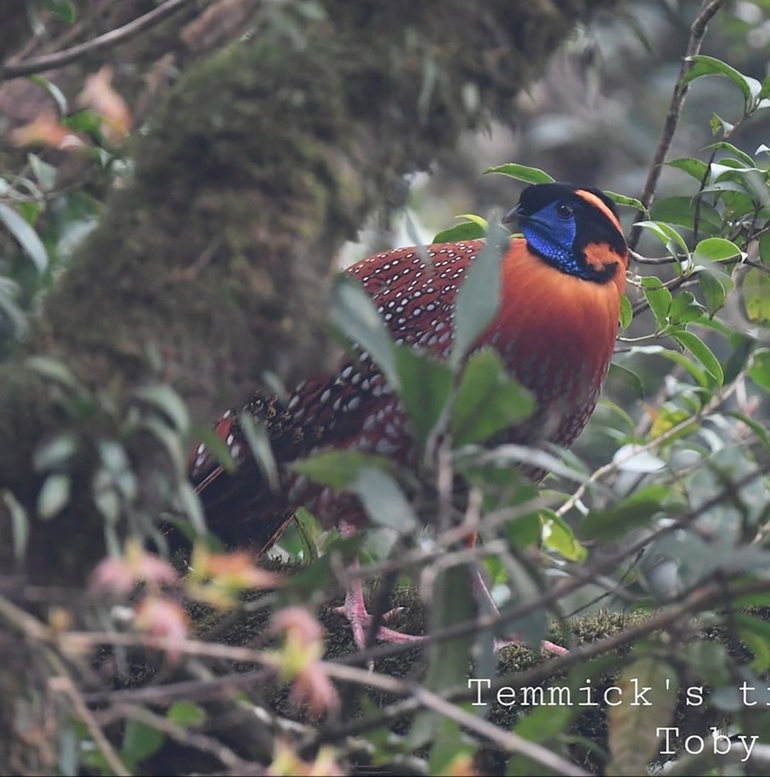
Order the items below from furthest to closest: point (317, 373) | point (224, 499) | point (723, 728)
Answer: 1. point (224, 499)
2. point (723, 728)
3. point (317, 373)

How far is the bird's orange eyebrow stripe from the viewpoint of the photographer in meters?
3.63

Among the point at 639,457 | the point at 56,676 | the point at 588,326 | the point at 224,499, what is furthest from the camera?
the point at 224,499

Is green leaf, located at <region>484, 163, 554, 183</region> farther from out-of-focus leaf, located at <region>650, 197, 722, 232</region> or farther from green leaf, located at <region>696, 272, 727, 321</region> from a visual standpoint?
green leaf, located at <region>696, 272, 727, 321</region>

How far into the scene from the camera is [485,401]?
1902 millimetres

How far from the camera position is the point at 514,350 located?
11.5 feet

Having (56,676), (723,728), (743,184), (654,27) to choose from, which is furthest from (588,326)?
(654,27)

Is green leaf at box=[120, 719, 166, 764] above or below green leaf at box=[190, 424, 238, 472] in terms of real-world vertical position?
below

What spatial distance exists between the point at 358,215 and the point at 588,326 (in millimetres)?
1631

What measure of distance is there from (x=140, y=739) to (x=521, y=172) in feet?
6.73

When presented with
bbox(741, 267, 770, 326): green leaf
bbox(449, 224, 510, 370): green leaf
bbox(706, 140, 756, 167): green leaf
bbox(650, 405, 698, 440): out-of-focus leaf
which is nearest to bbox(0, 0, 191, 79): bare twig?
bbox(449, 224, 510, 370): green leaf

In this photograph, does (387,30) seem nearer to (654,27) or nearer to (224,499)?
(224,499)

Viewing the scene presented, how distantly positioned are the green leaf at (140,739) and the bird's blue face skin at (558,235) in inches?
83.6

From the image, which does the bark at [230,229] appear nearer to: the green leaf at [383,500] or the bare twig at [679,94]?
the green leaf at [383,500]

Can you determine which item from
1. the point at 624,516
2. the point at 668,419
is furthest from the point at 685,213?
the point at 624,516
